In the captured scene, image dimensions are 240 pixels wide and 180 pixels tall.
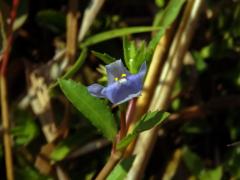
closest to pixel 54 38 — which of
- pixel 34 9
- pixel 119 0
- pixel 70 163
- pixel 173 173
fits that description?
pixel 34 9

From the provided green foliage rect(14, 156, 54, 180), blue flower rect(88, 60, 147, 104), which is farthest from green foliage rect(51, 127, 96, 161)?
blue flower rect(88, 60, 147, 104)

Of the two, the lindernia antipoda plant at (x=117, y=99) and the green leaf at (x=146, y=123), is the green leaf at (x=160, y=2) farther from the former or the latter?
the green leaf at (x=146, y=123)

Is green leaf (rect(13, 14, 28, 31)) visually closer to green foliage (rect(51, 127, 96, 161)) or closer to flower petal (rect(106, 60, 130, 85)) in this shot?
green foliage (rect(51, 127, 96, 161))

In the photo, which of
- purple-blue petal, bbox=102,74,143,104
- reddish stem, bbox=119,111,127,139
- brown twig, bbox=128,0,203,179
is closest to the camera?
purple-blue petal, bbox=102,74,143,104

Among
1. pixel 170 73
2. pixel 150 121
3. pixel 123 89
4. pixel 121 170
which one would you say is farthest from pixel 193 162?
pixel 123 89

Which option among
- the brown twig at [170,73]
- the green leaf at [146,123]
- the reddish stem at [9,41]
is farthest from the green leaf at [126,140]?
the reddish stem at [9,41]

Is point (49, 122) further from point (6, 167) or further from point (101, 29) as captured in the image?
point (101, 29)
